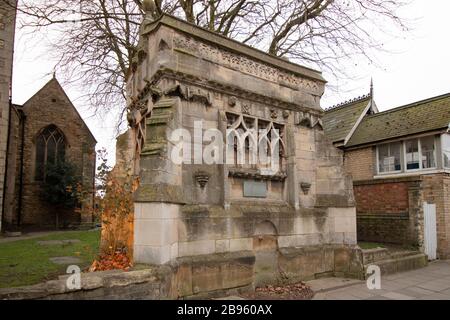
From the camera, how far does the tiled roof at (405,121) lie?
12539mm

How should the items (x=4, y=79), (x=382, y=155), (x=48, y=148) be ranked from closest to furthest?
(x=382, y=155)
(x=4, y=79)
(x=48, y=148)

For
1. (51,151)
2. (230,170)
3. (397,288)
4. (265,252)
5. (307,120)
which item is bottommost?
(397,288)

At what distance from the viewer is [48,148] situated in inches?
896

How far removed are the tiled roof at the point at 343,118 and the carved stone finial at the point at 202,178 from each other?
11371 millimetres

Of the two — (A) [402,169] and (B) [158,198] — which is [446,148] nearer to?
(A) [402,169]

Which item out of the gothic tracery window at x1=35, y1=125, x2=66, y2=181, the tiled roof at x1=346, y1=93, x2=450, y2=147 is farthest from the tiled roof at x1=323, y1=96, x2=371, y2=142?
the gothic tracery window at x1=35, y1=125, x2=66, y2=181

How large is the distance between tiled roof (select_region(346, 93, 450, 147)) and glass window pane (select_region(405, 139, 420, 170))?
55cm

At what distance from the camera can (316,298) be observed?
605 cm

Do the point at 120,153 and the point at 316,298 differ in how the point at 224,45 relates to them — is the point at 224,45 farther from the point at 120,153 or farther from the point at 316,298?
the point at 316,298

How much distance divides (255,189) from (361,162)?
971 cm

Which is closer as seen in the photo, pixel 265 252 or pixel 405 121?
pixel 265 252

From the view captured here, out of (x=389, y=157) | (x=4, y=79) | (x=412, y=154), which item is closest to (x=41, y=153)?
(x=4, y=79)
